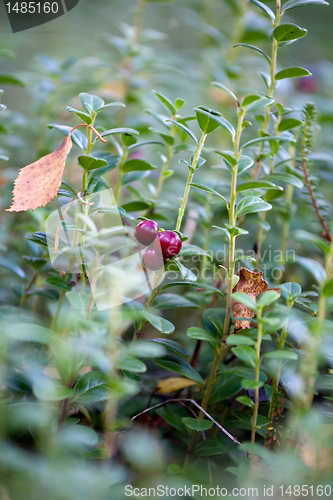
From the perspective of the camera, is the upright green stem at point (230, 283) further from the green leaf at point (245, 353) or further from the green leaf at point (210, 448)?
the green leaf at point (245, 353)

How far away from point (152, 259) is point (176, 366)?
11.1 inches

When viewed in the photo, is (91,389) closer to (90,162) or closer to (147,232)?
(147,232)

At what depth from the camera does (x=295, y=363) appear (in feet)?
3.01

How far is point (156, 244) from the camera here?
0.90m

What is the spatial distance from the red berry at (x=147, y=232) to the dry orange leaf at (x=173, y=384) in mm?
456

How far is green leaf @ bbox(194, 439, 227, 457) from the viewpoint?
35.3 inches

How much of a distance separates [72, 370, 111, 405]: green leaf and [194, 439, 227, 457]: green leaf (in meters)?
0.30

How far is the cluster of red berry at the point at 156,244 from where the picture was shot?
90cm

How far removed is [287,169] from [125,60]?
55.7 inches

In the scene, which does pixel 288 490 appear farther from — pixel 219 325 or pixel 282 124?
pixel 282 124

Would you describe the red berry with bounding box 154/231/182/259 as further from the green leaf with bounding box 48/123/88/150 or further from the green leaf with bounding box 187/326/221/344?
the green leaf with bounding box 48/123/88/150

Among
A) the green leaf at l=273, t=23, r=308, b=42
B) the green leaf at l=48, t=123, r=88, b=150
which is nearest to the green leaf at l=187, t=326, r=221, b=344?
the green leaf at l=48, t=123, r=88, b=150

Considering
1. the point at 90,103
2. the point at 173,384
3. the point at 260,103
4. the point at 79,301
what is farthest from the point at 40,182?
the point at 173,384

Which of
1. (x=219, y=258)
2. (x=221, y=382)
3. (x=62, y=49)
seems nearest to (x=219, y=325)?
(x=221, y=382)
